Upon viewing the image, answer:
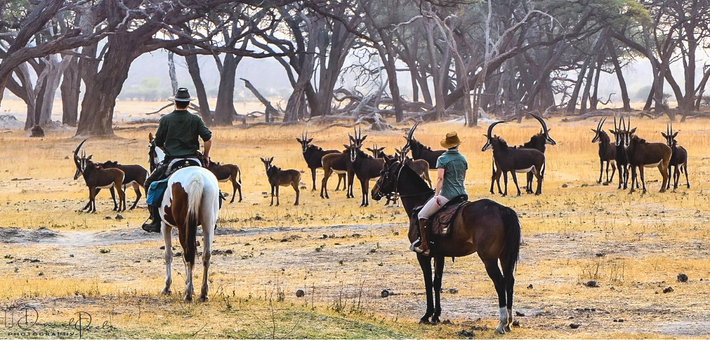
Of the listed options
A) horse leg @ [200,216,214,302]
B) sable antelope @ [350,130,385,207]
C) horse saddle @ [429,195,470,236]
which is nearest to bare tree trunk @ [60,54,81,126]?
sable antelope @ [350,130,385,207]

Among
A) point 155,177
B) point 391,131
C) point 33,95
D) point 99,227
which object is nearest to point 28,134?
point 33,95

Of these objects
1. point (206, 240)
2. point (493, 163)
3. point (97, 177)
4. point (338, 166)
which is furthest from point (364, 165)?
point (206, 240)

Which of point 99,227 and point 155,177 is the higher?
point 155,177

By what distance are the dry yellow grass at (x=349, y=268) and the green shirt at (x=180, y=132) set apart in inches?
57.5

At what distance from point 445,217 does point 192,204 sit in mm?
2339

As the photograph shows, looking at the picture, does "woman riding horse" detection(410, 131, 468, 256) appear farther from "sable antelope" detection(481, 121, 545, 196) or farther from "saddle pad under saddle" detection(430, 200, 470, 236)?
"sable antelope" detection(481, 121, 545, 196)

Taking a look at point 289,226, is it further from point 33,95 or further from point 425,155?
point 33,95

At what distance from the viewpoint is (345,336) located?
8.96m

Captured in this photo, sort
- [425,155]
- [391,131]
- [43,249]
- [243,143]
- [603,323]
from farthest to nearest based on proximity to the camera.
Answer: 1. [391,131]
2. [243,143]
3. [425,155]
4. [43,249]
5. [603,323]

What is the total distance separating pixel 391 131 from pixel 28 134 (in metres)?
15.5

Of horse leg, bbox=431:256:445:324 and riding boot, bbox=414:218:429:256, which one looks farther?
riding boot, bbox=414:218:429:256

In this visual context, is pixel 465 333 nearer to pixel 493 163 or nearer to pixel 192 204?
pixel 192 204

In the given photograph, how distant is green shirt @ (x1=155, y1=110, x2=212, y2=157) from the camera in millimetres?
10742

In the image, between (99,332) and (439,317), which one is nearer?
(99,332)
